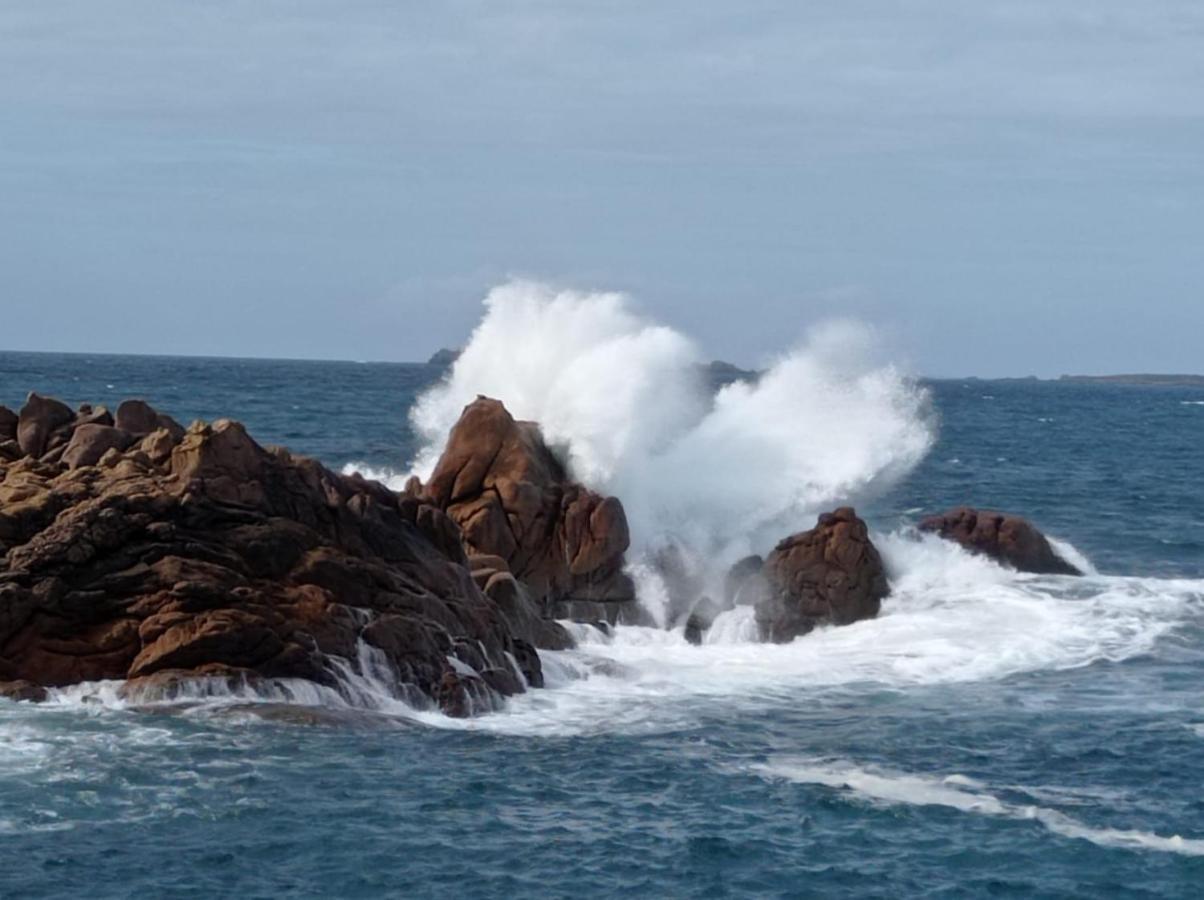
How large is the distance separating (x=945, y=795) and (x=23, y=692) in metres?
11.1

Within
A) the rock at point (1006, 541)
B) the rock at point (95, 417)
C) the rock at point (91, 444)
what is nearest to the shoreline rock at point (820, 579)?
the rock at point (1006, 541)

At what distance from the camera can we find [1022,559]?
3606cm

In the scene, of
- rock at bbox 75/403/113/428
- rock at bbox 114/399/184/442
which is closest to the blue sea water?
rock at bbox 114/399/184/442

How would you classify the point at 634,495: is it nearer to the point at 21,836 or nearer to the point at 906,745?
the point at 906,745

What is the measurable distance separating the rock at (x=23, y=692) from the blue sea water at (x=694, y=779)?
255mm

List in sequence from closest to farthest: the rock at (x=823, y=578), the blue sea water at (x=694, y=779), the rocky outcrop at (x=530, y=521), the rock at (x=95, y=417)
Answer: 1. the blue sea water at (x=694, y=779)
2. the rock at (x=95, y=417)
3. the rocky outcrop at (x=530, y=521)
4. the rock at (x=823, y=578)

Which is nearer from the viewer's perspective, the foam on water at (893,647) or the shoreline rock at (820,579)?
the foam on water at (893,647)

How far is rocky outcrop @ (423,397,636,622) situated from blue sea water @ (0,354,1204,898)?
4.39 feet

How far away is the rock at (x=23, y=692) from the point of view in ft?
70.0

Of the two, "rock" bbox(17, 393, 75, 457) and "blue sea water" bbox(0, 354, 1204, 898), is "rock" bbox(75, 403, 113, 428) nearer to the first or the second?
"rock" bbox(17, 393, 75, 457)

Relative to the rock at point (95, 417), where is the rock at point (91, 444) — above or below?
below

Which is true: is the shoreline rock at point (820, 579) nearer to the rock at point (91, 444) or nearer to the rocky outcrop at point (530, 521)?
the rocky outcrop at point (530, 521)

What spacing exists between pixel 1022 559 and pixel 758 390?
7935 millimetres

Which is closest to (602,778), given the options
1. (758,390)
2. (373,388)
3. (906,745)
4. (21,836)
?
(906,745)
